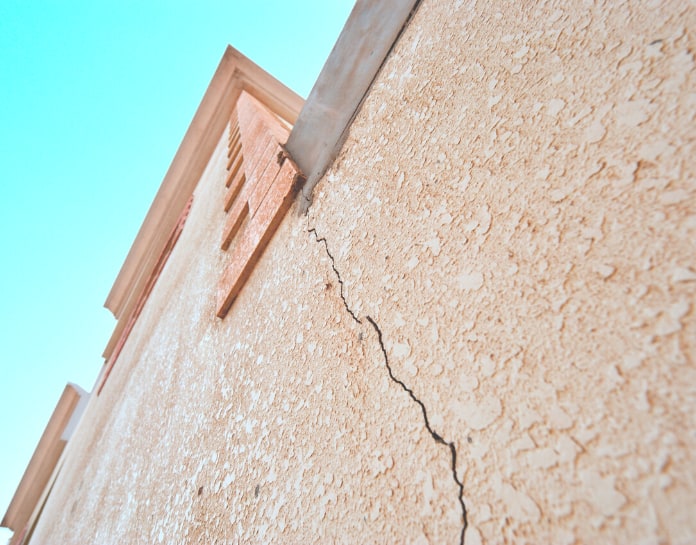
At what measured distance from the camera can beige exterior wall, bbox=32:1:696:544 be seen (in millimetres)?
330

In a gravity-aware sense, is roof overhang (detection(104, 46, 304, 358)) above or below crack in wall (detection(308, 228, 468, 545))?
above

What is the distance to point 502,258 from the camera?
1.58ft

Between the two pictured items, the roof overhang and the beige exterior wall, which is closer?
the beige exterior wall

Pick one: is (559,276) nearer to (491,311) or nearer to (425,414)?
(491,311)

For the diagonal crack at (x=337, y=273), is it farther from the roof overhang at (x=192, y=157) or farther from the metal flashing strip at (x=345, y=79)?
the roof overhang at (x=192, y=157)

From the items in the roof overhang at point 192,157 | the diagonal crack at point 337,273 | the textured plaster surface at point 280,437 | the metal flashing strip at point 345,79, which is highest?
the roof overhang at point 192,157

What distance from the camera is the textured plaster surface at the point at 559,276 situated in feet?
1.03

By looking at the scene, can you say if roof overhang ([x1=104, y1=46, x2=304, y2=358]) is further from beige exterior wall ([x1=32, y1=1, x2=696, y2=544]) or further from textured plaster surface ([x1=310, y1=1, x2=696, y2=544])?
textured plaster surface ([x1=310, y1=1, x2=696, y2=544])

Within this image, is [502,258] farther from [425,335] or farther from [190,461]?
[190,461]

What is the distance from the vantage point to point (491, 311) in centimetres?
46

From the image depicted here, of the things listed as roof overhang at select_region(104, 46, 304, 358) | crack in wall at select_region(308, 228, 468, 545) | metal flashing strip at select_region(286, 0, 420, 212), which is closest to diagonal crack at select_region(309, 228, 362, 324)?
crack in wall at select_region(308, 228, 468, 545)

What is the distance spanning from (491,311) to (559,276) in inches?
3.5

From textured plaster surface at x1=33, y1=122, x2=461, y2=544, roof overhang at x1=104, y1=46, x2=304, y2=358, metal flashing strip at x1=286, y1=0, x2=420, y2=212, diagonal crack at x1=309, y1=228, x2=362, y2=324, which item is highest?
roof overhang at x1=104, y1=46, x2=304, y2=358

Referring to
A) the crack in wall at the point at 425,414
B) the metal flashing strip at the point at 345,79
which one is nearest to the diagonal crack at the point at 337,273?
the crack in wall at the point at 425,414
